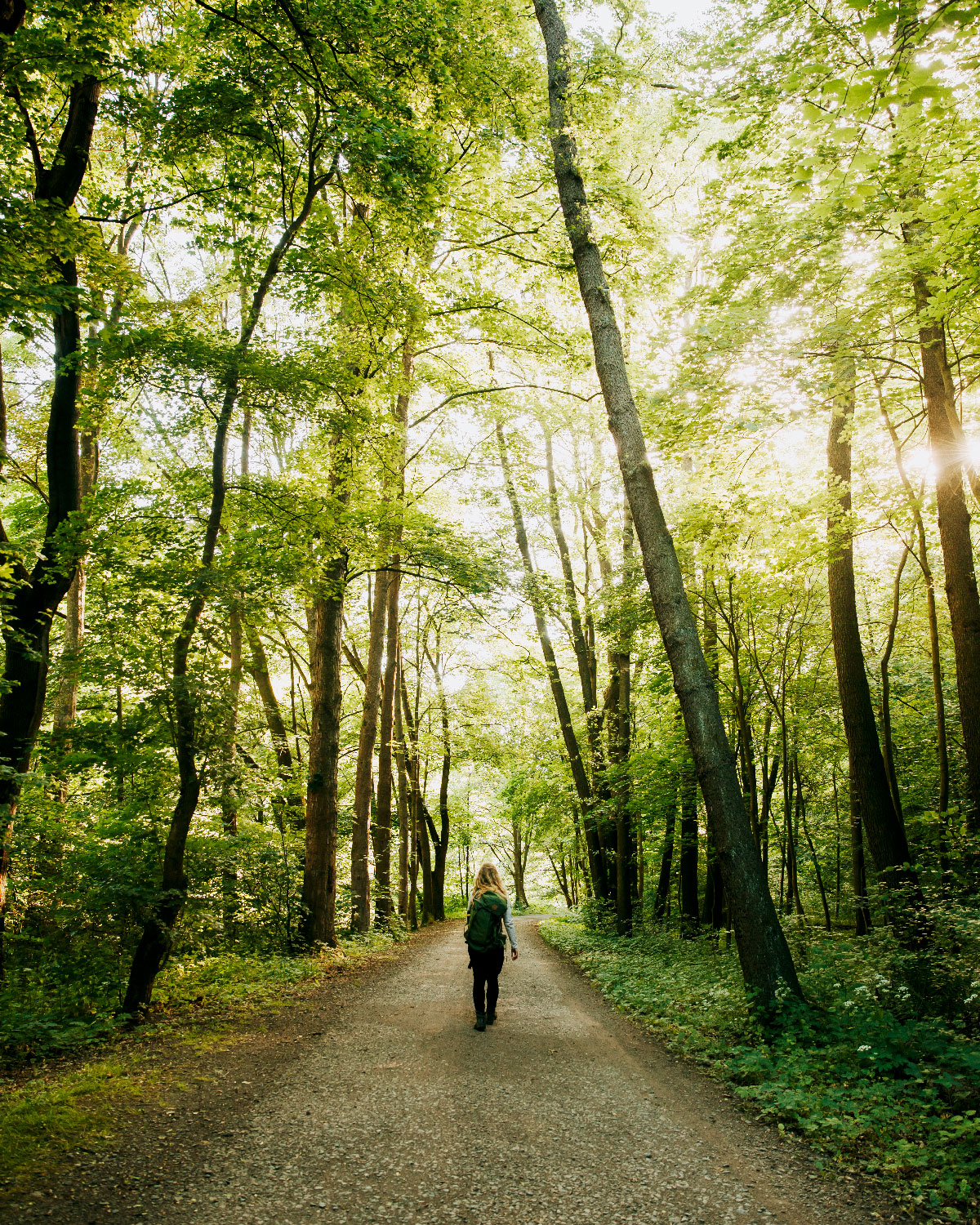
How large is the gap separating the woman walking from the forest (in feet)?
5.51

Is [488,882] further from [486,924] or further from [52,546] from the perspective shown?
[52,546]

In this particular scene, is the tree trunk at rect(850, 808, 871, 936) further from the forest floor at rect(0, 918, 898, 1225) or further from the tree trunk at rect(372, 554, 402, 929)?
the tree trunk at rect(372, 554, 402, 929)

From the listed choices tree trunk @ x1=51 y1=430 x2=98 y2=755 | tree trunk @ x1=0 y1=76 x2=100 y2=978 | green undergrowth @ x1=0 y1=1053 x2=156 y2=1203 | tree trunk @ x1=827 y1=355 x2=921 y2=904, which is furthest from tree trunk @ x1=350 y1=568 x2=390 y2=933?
green undergrowth @ x1=0 y1=1053 x2=156 y2=1203

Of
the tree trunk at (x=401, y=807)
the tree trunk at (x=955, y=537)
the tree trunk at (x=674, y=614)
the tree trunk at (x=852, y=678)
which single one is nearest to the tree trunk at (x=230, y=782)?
the tree trunk at (x=674, y=614)

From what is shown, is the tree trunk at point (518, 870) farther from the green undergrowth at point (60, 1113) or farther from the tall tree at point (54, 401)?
the green undergrowth at point (60, 1113)

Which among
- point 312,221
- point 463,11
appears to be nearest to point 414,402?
point 312,221

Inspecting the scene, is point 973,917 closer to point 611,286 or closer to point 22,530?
point 611,286

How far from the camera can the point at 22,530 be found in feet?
50.5

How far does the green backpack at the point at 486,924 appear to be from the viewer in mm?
6371

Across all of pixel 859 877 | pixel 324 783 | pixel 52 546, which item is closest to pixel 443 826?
pixel 324 783

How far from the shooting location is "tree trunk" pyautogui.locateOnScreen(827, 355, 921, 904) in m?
7.99

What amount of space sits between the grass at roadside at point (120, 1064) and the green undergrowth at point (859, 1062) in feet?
13.5

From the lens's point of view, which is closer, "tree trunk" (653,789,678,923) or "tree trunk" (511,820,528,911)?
"tree trunk" (653,789,678,923)

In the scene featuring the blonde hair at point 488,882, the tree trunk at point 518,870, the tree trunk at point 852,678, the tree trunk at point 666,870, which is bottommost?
the tree trunk at point 518,870
